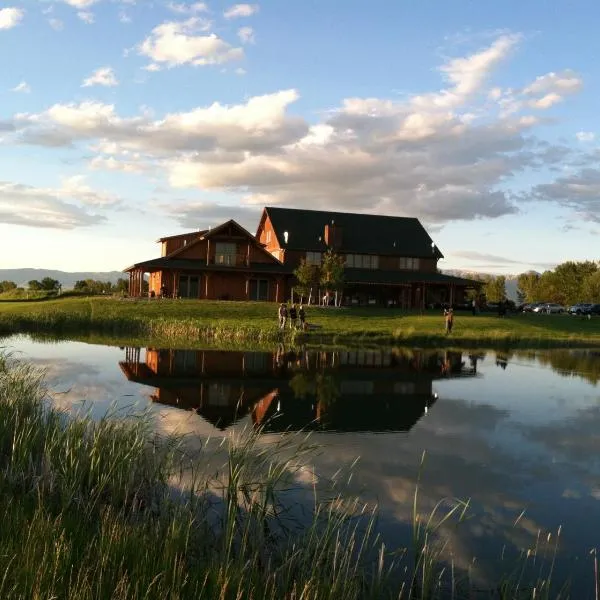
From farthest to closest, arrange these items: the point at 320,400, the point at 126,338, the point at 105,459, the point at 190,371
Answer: the point at 126,338 → the point at 190,371 → the point at 320,400 → the point at 105,459

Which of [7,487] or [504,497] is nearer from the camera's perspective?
[7,487]

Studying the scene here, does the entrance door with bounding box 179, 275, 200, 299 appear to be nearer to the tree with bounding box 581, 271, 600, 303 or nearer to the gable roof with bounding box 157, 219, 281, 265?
the gable roof with bounding box 157, 219, 281, 265

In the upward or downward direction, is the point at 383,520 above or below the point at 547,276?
below

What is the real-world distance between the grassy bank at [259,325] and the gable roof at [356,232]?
462 inches

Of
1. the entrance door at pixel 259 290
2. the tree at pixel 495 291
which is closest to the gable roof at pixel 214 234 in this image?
the entrance door at pixel 259 290

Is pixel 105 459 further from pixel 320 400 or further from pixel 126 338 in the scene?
pixel 126 338

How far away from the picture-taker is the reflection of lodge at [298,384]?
623 inches

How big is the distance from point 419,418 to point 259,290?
1656 inches

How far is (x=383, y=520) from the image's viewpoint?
27.9 ft

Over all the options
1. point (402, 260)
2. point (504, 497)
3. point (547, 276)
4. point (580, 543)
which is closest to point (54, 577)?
point (580, 543)

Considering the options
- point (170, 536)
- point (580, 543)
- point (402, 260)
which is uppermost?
point (402, 260)

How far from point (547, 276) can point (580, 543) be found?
113 metres

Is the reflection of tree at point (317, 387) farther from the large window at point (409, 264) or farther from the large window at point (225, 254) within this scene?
the large window at point (409, 264)

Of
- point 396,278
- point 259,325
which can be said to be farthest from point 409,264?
point 259,325
